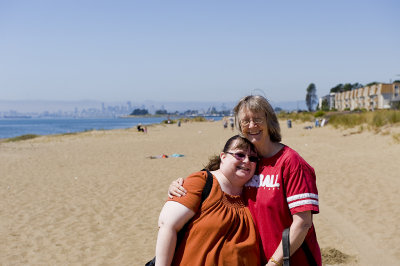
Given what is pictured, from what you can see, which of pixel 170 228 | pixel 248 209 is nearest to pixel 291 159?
pixel 248 209

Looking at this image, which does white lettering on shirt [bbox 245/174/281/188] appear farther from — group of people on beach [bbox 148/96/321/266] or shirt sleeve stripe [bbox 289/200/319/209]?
shirt sleeve stripe [bbox 289/200/319/209]

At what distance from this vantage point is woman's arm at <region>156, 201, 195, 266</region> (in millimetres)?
2279

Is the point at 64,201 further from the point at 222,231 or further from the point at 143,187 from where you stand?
the point at 222,231

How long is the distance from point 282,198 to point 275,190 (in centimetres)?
6

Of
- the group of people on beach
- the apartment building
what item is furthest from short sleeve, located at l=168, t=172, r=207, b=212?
the apartment building

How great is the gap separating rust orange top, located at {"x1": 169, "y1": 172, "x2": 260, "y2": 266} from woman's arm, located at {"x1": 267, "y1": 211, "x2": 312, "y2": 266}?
142 millimetres

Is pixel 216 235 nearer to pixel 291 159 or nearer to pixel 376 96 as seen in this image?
pixel 291 159

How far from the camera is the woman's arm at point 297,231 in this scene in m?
2.21

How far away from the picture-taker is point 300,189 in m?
2.19

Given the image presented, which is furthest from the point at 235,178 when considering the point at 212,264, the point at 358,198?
the point at 358,198

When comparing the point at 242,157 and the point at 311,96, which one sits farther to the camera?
the point at 311,96

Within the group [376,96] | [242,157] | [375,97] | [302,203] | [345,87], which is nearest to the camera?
[302,203]

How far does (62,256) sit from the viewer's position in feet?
19.1

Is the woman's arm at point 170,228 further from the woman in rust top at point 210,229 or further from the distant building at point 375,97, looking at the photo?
the distant building at point 375,97
